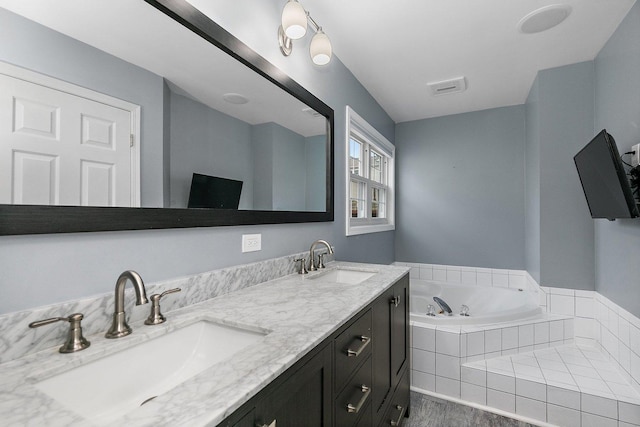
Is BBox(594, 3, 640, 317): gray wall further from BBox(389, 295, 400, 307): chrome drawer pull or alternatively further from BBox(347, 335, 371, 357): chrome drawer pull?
BBox(347, 335, 371, 357): chrome drawer pull

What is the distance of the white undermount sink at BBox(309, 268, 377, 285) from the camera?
1848 millimetres

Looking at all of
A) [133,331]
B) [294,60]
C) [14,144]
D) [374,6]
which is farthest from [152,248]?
[374,6]

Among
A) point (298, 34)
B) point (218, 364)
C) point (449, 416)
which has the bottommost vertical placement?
point (449, 416)

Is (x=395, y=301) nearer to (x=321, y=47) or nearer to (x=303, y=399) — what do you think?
(x=303, y=399)

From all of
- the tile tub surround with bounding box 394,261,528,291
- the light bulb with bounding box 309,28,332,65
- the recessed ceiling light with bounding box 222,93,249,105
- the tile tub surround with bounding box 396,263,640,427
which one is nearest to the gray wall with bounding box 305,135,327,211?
the light bulb with bounding box 309,28,332,65

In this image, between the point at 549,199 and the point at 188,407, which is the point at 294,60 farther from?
the point at 549,199

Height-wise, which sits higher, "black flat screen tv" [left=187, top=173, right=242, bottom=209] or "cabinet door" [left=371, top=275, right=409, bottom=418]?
"black flat screen tv" [left=187, top=173, right=242, bottom=209]

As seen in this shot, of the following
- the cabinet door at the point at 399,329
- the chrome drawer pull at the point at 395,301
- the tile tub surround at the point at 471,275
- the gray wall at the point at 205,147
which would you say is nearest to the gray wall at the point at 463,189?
the tile tub surround at the point at 471,275

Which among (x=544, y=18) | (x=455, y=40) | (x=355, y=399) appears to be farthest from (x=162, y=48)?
(x=544, y=18)

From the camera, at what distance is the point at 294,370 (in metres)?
0.73

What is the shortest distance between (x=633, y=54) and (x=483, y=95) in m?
1.34

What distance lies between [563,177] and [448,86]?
1272 millimetres

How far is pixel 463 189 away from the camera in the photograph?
360 cm

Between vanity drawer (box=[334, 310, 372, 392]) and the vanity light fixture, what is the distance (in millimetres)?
1316
